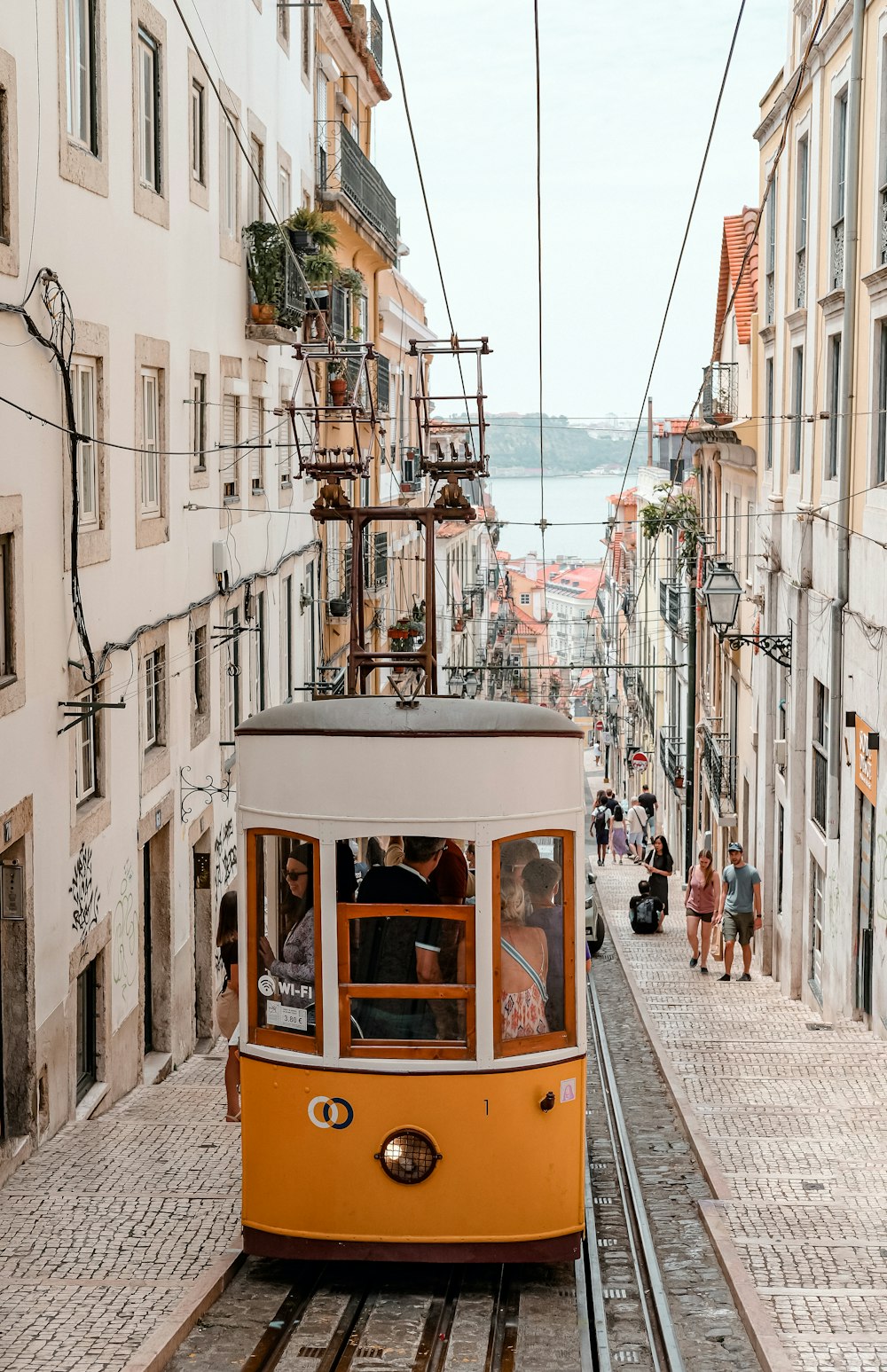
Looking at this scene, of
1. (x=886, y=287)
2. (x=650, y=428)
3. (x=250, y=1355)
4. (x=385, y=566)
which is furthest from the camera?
(x=650, y=428)

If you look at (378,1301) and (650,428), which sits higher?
(650,428)

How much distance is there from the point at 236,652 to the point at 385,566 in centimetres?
1452

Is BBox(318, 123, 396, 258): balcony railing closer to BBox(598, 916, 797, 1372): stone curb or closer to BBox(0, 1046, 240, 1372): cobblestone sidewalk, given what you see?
BBox(598, 916, 797, 1372): stone curb

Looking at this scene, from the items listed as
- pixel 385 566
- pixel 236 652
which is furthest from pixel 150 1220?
pixel 385 566

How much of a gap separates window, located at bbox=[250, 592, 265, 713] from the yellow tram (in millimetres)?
11846

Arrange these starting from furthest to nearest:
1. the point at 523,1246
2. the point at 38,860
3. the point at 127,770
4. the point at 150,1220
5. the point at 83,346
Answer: the point at 127,770 < the point at 83,346 < the point at 38,860 < the point at 150,1220 < the point at 523,1246

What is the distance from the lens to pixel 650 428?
198 ft

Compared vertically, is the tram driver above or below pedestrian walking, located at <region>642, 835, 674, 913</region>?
above

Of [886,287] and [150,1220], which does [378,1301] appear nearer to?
[150,1220]

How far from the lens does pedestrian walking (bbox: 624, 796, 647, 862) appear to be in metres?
27.9

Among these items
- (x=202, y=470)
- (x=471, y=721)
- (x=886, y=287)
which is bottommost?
(x=471, y=721)

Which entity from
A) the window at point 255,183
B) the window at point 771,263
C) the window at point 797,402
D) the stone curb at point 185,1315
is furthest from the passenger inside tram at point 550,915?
the window at point 771,263

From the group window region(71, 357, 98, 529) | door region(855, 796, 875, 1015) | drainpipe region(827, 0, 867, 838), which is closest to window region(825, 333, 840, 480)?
drainpipe region(827, 0, 867, 838)

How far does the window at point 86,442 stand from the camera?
1159 centimetres
